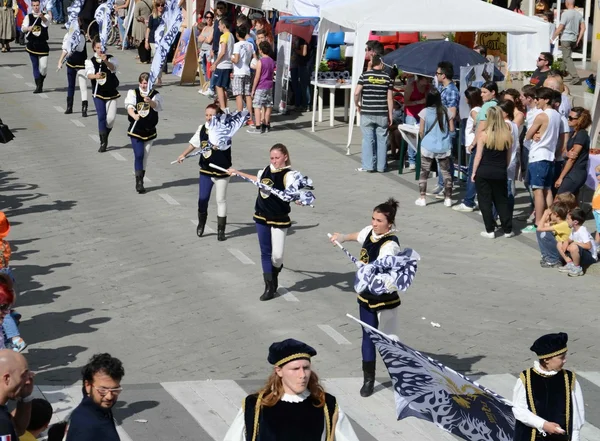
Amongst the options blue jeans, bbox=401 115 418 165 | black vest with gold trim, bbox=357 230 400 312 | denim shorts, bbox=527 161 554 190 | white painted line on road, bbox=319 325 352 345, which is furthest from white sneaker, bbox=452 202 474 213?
black vest with gold trim, bbox=357 230 400 312

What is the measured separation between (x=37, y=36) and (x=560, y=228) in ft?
44.9

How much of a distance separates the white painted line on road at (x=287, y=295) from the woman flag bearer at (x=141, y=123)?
4.65m

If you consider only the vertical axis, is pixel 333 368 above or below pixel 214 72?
below

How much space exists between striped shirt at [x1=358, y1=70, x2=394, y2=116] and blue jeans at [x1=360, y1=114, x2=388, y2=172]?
0.10m

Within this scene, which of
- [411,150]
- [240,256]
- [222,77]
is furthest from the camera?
[222,77]

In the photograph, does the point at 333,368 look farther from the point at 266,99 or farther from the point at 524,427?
the point at 266,99

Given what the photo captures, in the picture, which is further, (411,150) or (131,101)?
(411,150)

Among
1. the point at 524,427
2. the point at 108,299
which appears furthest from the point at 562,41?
the point at 524,427

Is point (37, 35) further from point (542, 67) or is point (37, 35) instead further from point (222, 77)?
point (542, 67)

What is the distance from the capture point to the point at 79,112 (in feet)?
75.3

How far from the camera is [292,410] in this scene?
5.99 metres

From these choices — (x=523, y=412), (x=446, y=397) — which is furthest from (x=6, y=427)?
(x=523, y=412)

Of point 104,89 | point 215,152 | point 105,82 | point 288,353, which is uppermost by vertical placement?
point 105,82

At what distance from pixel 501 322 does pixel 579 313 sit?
3.18 feet
